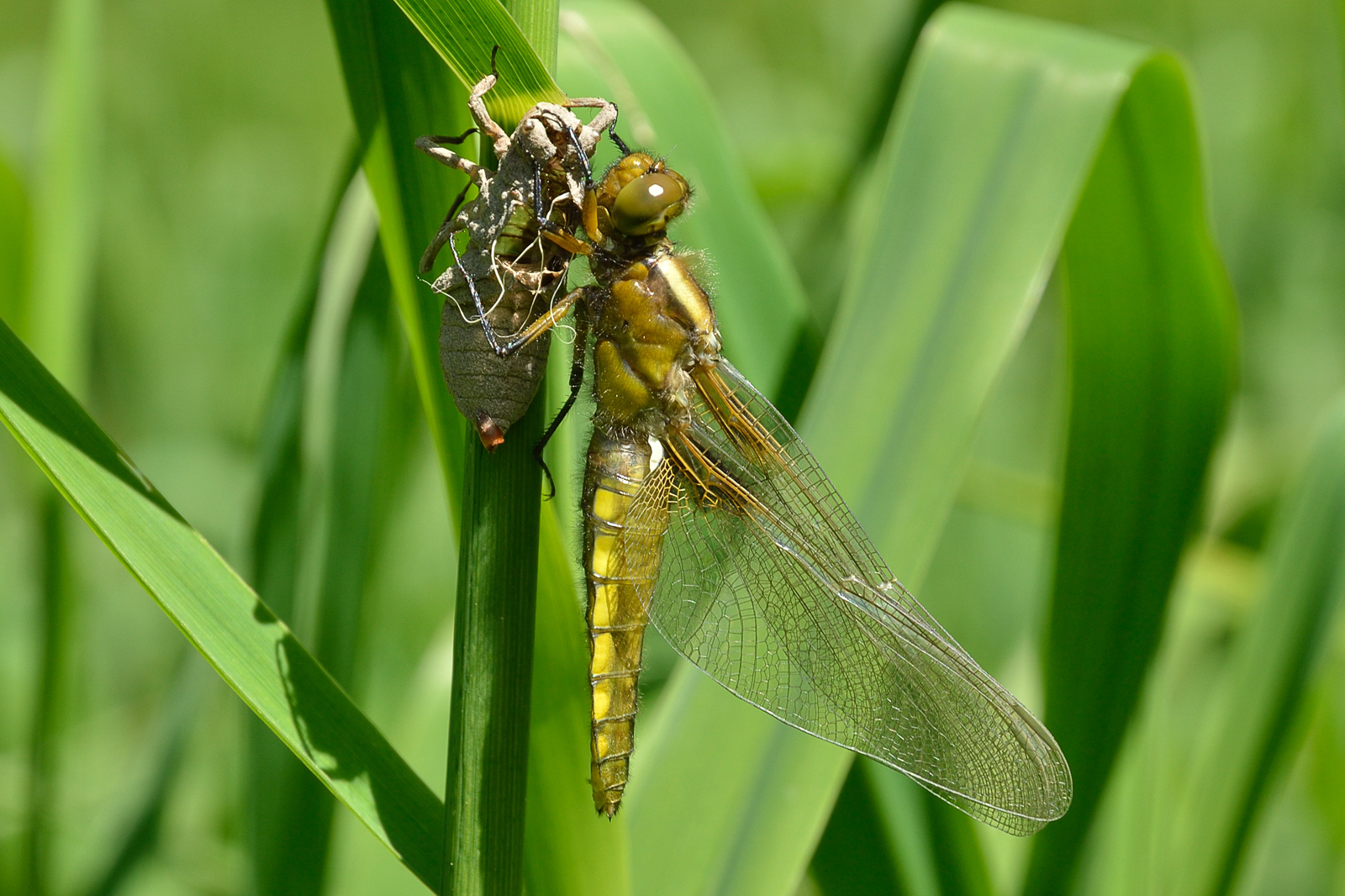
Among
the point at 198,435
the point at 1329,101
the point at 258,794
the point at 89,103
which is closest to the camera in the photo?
the point at 258,794

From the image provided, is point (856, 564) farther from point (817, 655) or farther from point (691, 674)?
point (691, 674)

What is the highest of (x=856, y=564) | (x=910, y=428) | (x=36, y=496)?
(x=910, y=428)

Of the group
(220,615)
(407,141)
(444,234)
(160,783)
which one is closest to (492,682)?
(220,615)

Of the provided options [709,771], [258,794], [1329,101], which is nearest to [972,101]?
[709,771]

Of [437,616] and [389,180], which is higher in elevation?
[389,180]

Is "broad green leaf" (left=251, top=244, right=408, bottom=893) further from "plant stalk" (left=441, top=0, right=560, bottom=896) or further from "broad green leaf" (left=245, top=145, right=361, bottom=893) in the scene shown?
"plant stalk" (left=441, top=0, right=560, bottom=896)

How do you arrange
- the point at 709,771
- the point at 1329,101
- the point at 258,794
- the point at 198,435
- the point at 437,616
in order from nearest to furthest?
the point at 709,771
the point at 258,794
the point at 437,616
the point at 198,435
the point at 1329,101

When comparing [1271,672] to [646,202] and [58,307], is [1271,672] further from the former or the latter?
[58,307]
